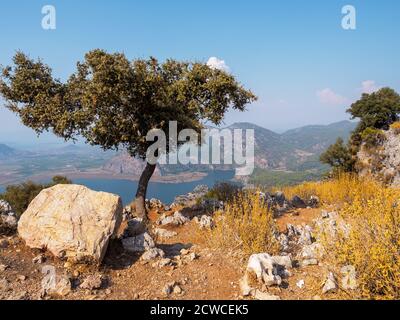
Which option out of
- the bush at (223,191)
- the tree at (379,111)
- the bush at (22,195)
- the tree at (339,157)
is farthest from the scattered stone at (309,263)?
the tree at (379,111)

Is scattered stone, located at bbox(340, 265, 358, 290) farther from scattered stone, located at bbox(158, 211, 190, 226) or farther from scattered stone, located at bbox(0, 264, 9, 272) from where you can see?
scattered stone, located at bbox(158, 211, 190, 226)

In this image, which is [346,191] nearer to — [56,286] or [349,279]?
[349,279]

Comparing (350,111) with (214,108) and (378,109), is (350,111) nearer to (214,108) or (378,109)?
(378,109)

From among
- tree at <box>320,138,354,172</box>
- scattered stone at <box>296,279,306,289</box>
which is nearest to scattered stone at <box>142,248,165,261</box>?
scattered stone at <box>296,279,306,289</box>

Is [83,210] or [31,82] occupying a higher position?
[31,82]

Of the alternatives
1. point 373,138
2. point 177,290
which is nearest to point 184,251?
point 177,290

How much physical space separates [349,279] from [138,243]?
5.82 metres

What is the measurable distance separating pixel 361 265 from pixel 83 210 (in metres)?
6.71

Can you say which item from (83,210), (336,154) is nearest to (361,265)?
(83,210)

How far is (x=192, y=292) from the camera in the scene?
769 cm

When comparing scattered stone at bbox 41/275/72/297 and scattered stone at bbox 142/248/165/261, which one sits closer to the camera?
scattered stone at bbox 41/275/72/297

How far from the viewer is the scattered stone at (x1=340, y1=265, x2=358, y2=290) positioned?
661 centimetres

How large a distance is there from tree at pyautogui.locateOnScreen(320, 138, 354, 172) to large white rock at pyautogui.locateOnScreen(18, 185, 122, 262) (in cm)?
4428

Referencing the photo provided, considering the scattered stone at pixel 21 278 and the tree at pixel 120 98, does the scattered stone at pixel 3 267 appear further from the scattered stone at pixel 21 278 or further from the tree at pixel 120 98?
the tree at pixel 120 98
